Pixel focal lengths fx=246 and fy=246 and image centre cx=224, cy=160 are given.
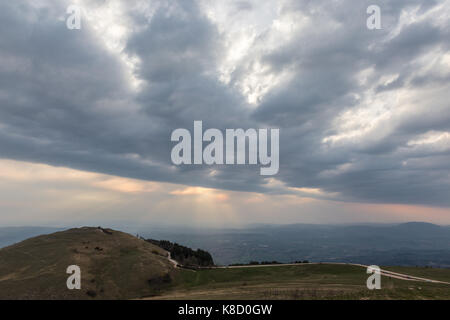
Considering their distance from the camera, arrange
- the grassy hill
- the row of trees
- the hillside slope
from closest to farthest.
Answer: the grassy hill
the hillside slope
the row of trees

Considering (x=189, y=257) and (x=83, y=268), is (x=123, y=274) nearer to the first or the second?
(x=83, y=268)

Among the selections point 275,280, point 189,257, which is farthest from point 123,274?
point 275,280

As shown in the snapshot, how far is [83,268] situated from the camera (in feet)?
206

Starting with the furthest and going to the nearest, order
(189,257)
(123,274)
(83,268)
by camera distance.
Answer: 1. (189,257)
2. (123,274)
3. (83,268)

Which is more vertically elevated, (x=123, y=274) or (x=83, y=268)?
(x=83, y=268)

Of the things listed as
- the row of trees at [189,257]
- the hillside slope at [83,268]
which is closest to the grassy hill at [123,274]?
the hillside slope at [83,268]

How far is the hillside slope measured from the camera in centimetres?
5316

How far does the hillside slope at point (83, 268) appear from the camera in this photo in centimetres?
5316

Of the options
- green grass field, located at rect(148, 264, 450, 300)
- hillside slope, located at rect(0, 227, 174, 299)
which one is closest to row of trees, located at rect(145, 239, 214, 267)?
hillside slope, located at rect(0, 227, 174, 299)

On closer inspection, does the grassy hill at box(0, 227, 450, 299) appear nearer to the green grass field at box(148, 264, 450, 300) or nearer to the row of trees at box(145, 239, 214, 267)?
the green grass field at box(148, 264, 450, 300)

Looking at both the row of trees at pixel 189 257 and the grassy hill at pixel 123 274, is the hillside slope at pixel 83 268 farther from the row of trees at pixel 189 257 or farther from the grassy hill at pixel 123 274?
the row of trees at pixel 189 257
